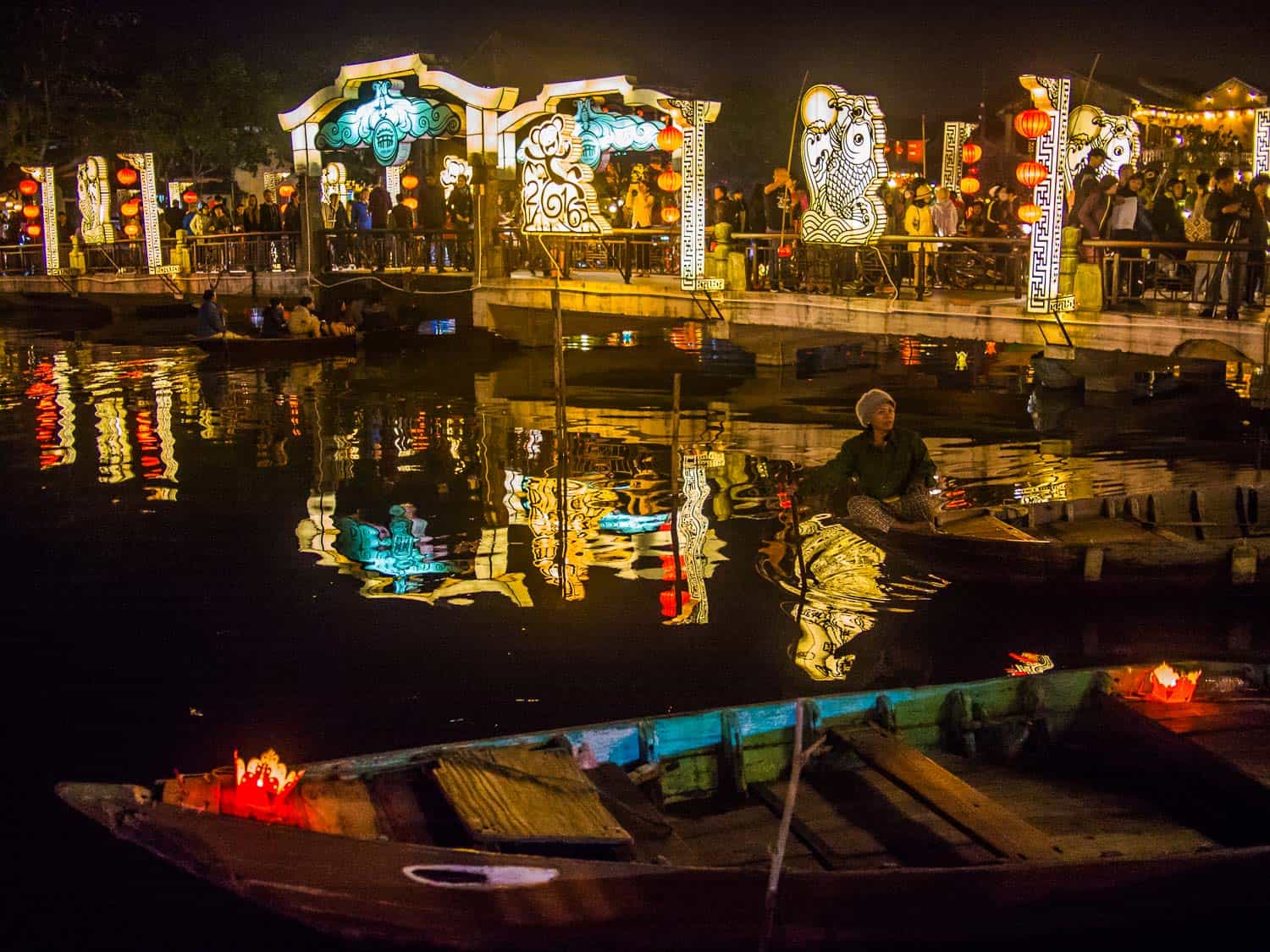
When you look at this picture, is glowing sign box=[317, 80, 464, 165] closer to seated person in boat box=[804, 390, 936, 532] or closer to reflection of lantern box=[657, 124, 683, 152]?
reflection of lantern box=[657, 124, 683, 152]

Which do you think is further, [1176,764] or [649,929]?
[1176,764]

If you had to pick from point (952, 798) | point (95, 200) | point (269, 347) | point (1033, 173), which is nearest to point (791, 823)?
point (952, 798)

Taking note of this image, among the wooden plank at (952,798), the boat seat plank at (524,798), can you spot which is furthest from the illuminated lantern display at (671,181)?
the boat seat plank at (524,798)

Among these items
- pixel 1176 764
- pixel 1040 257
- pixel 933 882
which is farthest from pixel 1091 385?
pixel 933 882

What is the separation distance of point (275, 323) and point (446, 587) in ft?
54.2

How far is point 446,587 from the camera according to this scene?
11.1 m

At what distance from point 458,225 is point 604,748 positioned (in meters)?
23.9

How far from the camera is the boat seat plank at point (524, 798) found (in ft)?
17.2

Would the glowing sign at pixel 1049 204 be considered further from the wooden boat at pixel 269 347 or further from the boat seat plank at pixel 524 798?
the boat seat plank at pixel 524 798

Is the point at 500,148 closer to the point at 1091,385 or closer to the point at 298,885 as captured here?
the point at 1091,385

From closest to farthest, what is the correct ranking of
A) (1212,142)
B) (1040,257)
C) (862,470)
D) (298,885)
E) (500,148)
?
(298,885) → (862,470) → (1040,257) → (500,148) → (1212,142)

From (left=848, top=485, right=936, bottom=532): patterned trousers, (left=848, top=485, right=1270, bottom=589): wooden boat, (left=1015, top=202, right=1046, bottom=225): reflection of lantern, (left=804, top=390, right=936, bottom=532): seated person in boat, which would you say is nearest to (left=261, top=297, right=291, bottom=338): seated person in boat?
(left=1015, top=202, right=1046, bottom=225): reflection of lantern

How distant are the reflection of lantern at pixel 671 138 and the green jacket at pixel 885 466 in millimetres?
13026

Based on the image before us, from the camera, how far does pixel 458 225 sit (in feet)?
94.5
